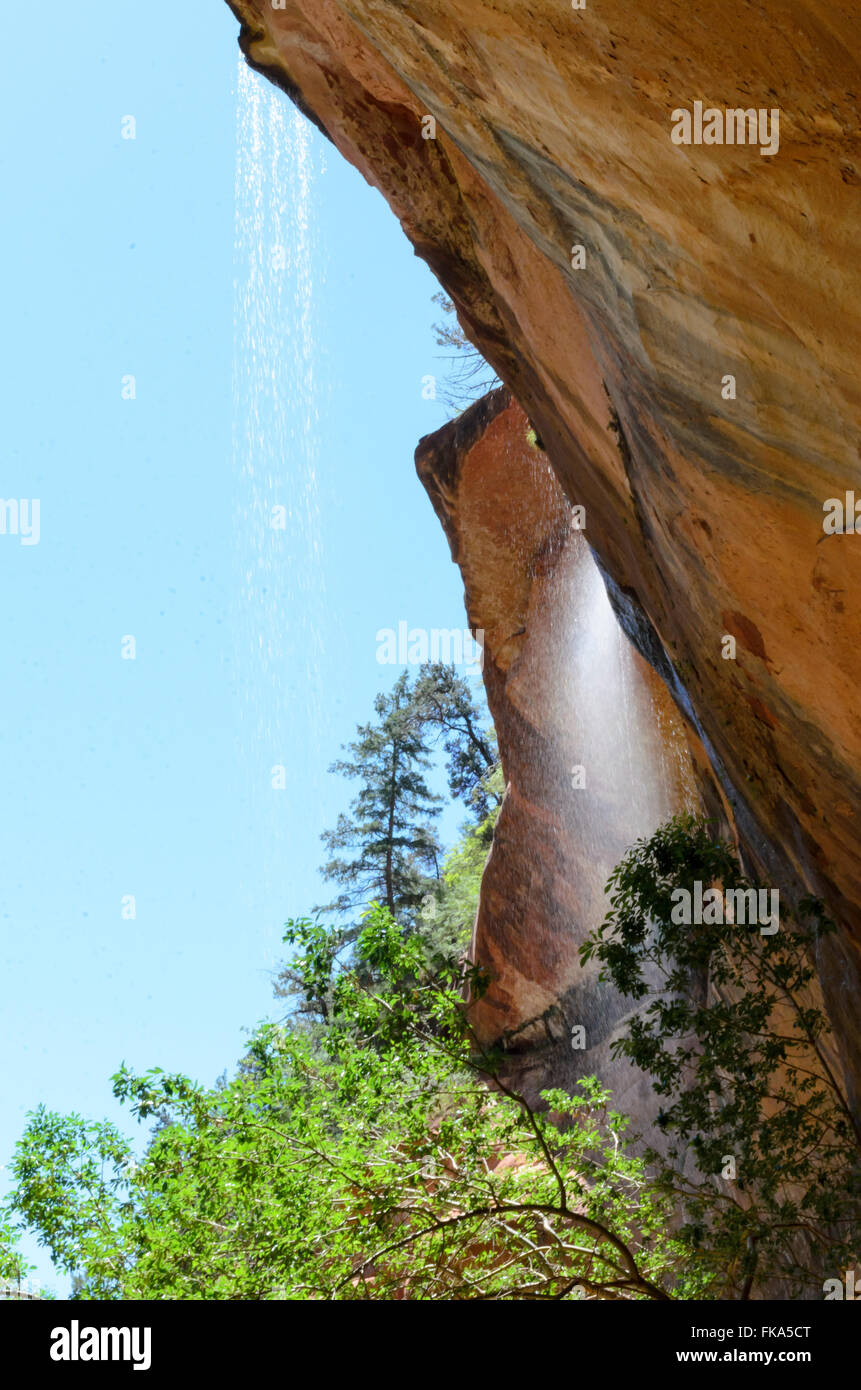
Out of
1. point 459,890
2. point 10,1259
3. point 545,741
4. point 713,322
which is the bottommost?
point 10,1259

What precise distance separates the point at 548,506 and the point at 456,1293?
16019 mm

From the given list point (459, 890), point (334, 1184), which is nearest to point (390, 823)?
point (459, 890)

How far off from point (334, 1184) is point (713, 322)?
6.39m

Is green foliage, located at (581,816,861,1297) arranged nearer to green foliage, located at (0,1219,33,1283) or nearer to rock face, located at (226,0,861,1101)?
rock face, located at (226,0,861,1101)

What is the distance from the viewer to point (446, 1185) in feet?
26.9

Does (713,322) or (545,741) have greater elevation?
(545,741)

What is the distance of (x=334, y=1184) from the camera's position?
8000mm

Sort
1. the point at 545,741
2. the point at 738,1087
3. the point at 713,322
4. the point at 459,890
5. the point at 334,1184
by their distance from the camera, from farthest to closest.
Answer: the point at 459,890
the point at 545,741
the point at 334,1184
the point at 738,1087
the point at 713,322

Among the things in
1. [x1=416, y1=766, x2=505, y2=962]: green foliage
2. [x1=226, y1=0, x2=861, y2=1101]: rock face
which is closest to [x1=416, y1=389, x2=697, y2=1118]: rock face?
[x1=416, y1=766, x2=505, y2=962]: green foliage

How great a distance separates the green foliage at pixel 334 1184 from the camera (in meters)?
7.78

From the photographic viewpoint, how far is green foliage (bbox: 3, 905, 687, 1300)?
7.78m

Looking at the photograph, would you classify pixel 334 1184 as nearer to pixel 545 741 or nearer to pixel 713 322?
pixel 713 322
